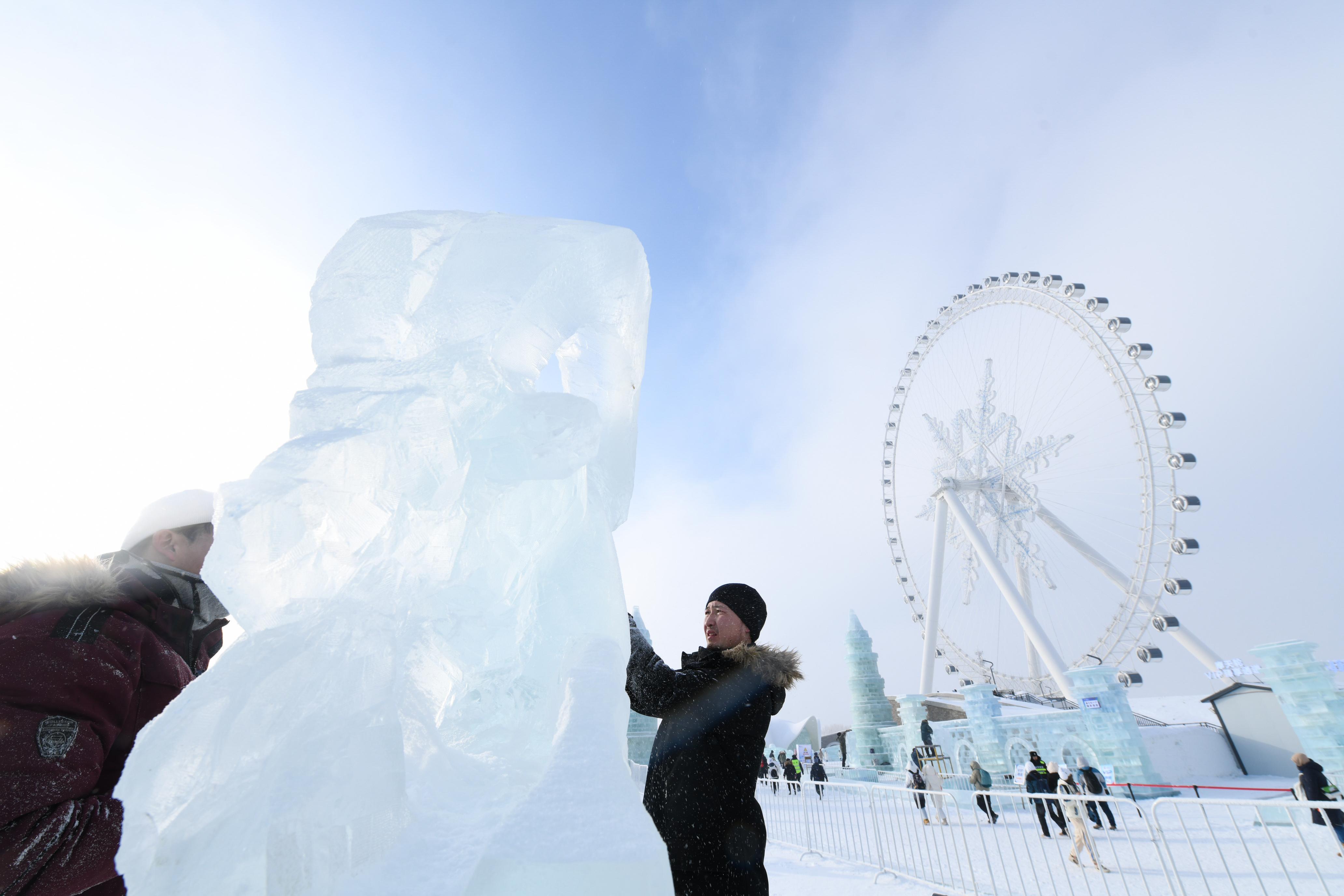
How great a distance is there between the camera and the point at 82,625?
131 centimetres

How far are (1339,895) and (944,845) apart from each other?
3237 millimetres

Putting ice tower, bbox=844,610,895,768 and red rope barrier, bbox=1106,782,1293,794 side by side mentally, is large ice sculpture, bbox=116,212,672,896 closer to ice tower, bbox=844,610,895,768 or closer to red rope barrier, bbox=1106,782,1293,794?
red rope barrier, bbox=1106,782,1293,794

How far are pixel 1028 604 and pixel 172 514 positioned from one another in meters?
24.7

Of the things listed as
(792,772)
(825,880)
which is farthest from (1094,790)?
(792,772)

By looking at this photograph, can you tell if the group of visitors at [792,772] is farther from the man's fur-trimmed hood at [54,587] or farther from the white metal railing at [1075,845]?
the man's fur-trimmed hood at [54,587]

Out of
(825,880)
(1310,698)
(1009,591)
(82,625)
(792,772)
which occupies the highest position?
(1009,591)

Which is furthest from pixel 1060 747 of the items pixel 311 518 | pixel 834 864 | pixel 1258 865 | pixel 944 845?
pixel 311 518

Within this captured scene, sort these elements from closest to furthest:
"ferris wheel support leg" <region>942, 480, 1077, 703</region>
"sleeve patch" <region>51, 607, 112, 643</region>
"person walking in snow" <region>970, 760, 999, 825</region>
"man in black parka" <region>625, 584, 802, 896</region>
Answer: "sleeve patch" <region>51, 607, 112, 643</region> → "man in black parka" <region>625, 584, 802, 896</region> → "person walking in snow" <region>970, 760, 999, 825</region> → "ferris wheel support leg" <region>942, 480, 1077, 703</region>

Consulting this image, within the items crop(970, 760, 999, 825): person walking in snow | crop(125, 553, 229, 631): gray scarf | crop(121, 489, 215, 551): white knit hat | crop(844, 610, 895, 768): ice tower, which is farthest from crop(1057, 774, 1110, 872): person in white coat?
crop(844, 610, 895, 768): ice tower

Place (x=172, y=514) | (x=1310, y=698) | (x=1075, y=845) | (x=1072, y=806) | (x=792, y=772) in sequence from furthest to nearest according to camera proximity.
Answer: (x=792, y=772) < (x=1310, y=698) < (x=1072, y=806) < (x=1075, y=845) < (x=172, y=514)

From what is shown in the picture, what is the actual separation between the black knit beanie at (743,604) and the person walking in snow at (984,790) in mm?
8866

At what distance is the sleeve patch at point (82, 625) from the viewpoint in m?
1.28

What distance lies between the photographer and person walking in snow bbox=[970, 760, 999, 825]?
33.5 feet

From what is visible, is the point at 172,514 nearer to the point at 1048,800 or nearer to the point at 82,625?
the point at 82,625
